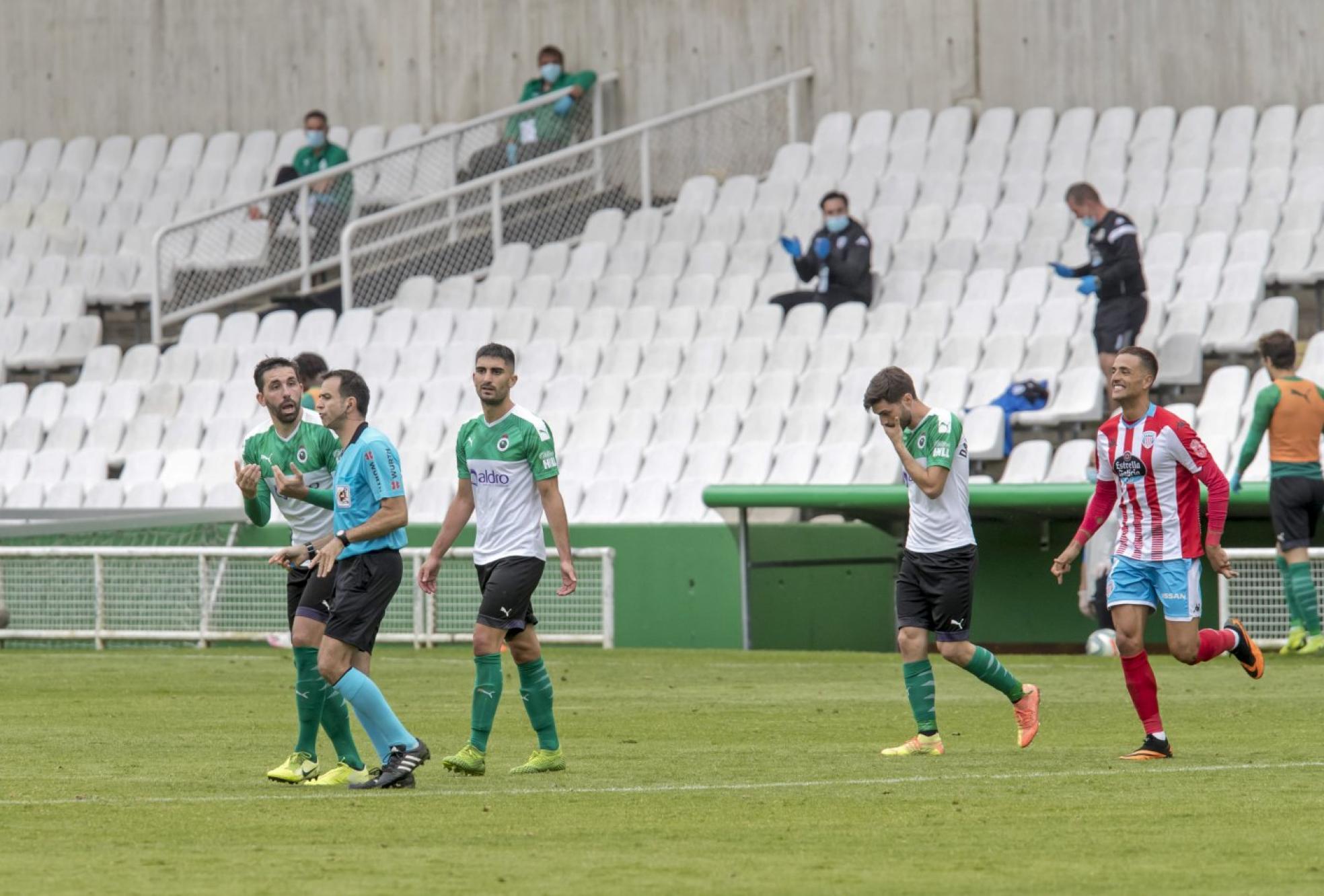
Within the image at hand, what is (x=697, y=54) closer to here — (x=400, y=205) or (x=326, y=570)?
(x=400, y=205)

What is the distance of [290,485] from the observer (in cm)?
934

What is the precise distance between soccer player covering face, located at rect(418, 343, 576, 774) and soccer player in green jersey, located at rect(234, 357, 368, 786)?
50 cm

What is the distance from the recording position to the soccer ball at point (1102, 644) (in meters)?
16.8

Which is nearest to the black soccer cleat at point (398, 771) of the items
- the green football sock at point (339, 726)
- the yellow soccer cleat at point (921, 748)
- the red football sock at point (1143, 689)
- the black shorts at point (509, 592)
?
the green football sock at point (339, 726)

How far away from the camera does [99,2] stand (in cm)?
3120

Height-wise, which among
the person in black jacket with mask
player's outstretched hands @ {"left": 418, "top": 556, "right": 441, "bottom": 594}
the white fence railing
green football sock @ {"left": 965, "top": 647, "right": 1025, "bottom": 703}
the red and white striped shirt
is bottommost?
the white fence railing

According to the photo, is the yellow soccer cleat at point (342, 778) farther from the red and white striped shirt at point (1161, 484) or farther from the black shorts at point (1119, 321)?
the black shorts at point (1119, 321)

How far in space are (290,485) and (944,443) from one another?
9.92 feet

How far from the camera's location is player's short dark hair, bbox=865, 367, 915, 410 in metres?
10.2

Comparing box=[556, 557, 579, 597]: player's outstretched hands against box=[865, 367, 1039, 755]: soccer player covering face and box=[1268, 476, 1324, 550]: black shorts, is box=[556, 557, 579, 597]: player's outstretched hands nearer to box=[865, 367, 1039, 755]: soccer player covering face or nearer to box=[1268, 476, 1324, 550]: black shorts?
box=[865, 367, 1039, 755]: soccer player covering face

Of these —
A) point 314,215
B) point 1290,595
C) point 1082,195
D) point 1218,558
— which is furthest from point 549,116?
point 1218,558

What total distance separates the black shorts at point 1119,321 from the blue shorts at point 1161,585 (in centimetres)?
923

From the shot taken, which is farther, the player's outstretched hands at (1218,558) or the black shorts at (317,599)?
the player's outstretched hands at (1218,558)

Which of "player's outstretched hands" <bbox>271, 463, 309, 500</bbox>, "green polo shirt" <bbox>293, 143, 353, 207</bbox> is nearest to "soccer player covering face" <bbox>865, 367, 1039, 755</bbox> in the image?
"player's outstretched hands" <bbox>271, 463, 309, 500</bbox>
